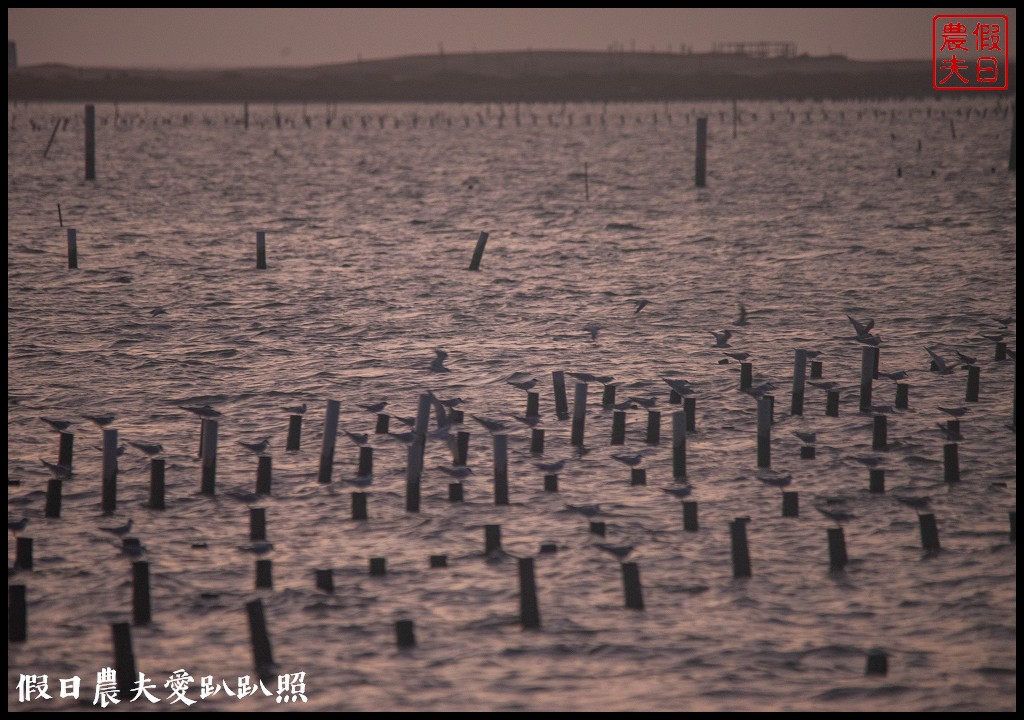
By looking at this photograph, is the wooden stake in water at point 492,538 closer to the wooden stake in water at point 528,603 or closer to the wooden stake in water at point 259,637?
the wooden stake in water at point 528,603

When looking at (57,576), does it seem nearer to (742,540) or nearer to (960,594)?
(742,540)

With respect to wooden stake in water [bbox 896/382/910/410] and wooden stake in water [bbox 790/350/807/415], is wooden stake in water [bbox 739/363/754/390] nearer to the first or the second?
wooden stake in water [bbox 790/350/807/415]

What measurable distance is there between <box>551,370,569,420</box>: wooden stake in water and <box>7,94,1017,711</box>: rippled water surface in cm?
25

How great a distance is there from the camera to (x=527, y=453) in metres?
14.2

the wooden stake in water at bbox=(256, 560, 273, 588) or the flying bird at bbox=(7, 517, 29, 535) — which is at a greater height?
the flying bird at bbox=(7, 517, 29, 535)

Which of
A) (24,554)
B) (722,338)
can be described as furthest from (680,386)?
(24,554)

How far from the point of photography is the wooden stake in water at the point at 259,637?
29.9 ft

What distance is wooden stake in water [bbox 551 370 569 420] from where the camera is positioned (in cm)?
1543

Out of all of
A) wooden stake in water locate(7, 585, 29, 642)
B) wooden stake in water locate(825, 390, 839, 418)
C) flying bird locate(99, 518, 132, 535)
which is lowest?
wooden stake in water locate(7, 585, 29, 642)

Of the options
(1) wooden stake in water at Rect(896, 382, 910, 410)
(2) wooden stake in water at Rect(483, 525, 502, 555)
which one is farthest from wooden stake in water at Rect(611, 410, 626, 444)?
(1) wooden stake in water at Rect(896, 382, 910, 410)

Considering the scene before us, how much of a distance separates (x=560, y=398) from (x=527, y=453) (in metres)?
1.51

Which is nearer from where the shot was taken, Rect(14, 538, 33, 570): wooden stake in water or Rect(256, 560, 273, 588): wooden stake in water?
Rect(256, 560, 273, 588): wooden stake in water

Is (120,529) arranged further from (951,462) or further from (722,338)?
(722,338)

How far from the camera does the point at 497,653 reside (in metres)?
9.40
